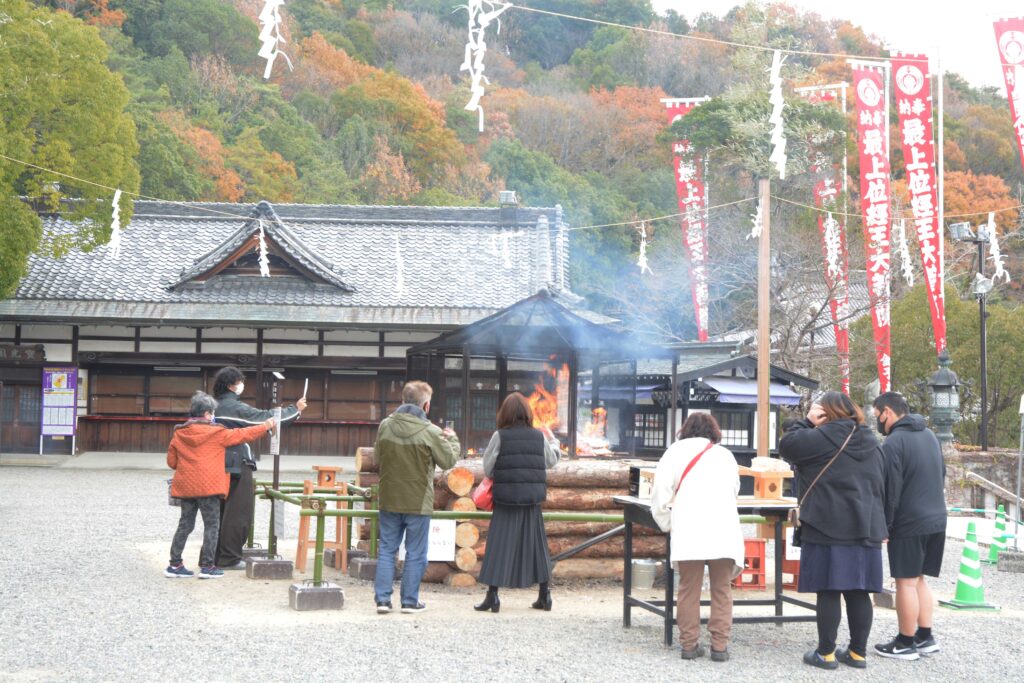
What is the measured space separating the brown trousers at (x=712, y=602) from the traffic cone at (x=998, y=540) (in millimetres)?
6495

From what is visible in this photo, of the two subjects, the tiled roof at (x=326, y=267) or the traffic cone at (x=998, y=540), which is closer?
the traffic cone at (x=998, y=540)

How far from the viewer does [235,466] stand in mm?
8969

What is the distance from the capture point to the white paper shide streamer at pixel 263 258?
22625 millimetres

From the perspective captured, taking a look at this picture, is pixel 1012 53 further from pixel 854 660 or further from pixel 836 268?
pixel 854 660

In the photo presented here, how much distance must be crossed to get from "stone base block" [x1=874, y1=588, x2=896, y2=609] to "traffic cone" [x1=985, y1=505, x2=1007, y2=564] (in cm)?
371

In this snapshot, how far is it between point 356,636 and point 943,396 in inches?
587

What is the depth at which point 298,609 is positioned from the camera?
7523 millimetres

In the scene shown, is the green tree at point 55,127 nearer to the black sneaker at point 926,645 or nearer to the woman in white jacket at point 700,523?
the woman in white jacket at point 700,523

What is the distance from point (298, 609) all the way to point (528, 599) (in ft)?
5.75

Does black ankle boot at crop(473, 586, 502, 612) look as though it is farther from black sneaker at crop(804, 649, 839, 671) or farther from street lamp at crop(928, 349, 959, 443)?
street lamp at crop(928, 349, 959, 443)

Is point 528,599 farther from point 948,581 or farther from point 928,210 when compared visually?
point 928,210

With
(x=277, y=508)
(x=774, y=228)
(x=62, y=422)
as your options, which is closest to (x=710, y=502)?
(x=277, y=508)

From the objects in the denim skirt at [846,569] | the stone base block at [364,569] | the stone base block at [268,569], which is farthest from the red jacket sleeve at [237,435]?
the denim skirt at [846,569]

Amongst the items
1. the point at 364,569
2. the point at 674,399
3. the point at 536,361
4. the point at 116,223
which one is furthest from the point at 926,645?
the point at 116,223
